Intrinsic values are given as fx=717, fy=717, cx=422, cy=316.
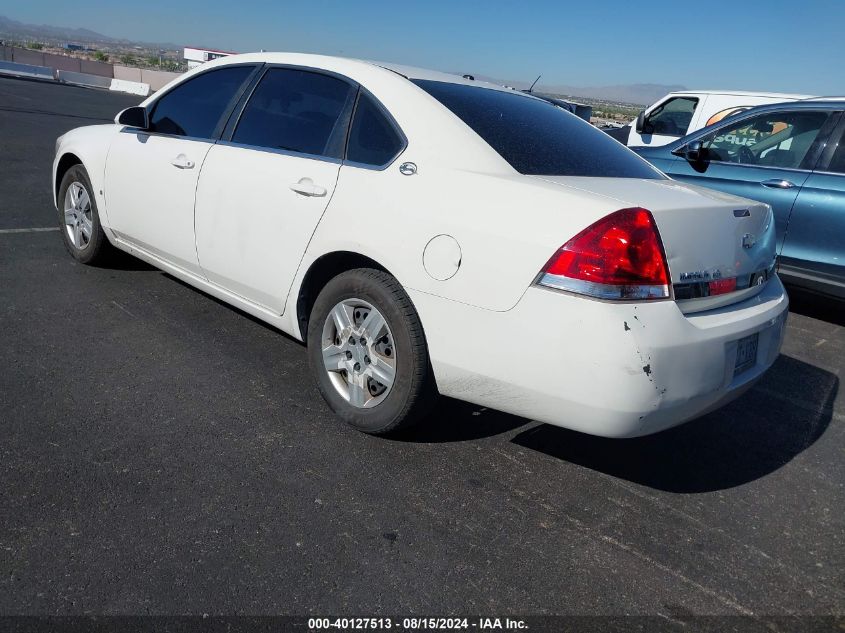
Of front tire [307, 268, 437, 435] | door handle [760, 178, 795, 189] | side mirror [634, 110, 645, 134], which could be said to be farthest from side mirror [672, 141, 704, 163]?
front tire [307, 268, 437, 435]

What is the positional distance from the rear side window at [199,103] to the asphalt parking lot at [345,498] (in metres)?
1.19

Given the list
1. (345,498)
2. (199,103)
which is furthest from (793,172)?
(345,498)

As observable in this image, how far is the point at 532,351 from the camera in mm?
2570

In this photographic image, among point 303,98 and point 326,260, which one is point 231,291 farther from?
Result: point 303,98

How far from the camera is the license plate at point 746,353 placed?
2850 mm

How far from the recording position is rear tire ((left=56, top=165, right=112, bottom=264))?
194 inches

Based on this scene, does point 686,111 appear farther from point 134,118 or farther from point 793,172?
point 134,118

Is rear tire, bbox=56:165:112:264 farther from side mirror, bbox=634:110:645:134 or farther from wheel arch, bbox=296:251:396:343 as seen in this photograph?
side mirror, bbox=634:110:645:134

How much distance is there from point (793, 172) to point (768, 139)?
56 centimetres

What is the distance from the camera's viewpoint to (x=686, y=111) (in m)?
11.4

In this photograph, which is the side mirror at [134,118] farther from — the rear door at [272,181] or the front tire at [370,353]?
the front tire at [370,353]

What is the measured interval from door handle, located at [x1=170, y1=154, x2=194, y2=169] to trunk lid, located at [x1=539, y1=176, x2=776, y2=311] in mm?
2118

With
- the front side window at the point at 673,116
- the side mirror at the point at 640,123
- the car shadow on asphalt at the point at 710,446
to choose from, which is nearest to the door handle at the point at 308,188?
the car shadow on asphalt at the point at 710,446

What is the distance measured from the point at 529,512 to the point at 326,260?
56.0 inches
